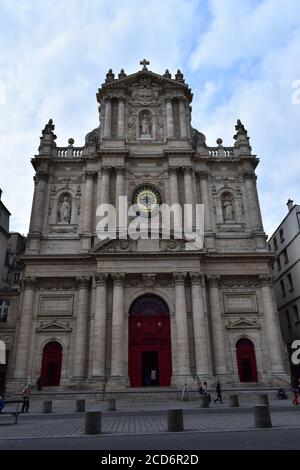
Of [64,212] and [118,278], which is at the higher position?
[64,212]

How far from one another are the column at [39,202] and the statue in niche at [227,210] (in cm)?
1675

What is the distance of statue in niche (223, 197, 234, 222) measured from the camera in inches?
1304

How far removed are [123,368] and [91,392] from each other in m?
3.06

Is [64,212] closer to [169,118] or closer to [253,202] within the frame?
[169,118]

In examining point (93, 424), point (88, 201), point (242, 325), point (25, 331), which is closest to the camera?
point (93, 424)

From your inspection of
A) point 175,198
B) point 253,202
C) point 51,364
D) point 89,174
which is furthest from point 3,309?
point 253,202

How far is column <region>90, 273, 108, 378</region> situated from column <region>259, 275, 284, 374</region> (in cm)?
1287

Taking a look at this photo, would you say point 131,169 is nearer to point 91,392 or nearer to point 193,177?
point 193,177

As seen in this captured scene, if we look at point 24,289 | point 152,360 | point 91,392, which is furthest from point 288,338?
point 24,289

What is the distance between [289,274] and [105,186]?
21.9m

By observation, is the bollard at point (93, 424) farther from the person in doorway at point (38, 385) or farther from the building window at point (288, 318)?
the building window at point (288, 318)

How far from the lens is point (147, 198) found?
33250mm

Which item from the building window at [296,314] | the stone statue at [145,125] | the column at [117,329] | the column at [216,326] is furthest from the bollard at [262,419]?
the stone statue at [145,125]

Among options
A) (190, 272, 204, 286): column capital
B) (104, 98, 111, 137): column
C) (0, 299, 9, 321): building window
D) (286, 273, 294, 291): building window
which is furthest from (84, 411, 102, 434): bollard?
(286, 273, 294, 291): building window
